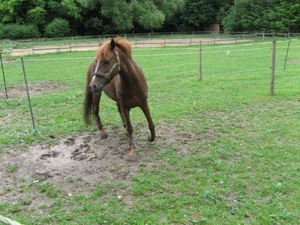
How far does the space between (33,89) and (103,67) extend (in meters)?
6.83

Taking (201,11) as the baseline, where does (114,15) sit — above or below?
below

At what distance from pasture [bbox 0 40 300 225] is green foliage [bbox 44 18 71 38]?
30123 mm

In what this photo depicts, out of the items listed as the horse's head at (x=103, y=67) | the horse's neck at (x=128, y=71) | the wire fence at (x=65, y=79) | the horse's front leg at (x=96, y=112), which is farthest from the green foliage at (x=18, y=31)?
the horse's head at (x=103, y=67)

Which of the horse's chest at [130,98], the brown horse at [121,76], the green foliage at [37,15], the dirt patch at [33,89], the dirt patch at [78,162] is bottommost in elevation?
the dirt patch at [78,162]

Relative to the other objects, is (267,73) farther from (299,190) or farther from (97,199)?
(97,199)

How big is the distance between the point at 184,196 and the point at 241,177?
0.85 meters

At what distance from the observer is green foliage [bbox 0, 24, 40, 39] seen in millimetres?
33344

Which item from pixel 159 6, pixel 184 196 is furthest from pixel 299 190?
pixel 159 6

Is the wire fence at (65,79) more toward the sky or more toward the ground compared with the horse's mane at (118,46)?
more toward the ground

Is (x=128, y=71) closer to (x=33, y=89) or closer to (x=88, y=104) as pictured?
(x=88, y=104)

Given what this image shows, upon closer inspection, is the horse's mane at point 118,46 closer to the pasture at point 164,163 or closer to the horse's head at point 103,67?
the horse's head at point 103,67

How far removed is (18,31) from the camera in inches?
1330

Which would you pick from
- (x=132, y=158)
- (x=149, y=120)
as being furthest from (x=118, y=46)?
(x=132, y=158)

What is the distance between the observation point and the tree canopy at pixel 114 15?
3228 cm
